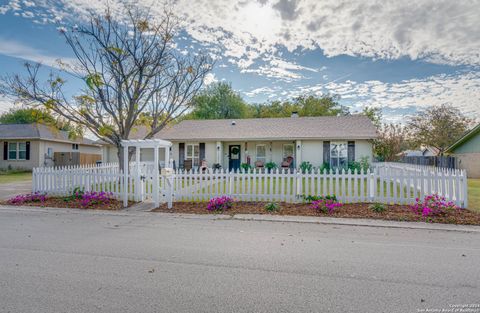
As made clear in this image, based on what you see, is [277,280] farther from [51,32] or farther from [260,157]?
[260,157]

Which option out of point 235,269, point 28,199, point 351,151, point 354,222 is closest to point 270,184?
point 354,222

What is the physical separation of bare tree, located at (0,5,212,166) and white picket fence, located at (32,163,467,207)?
294 centimetres

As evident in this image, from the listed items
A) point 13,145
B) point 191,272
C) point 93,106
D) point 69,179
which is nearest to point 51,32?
point 93,106

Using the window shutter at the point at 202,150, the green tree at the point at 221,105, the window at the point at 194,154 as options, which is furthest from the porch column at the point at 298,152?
the green tree at the point at 221,105

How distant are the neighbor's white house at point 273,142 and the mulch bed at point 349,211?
35.3 ft

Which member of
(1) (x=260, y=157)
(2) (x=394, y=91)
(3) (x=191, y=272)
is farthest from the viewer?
(2) (x=394, y=91)

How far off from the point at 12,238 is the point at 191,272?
417cm

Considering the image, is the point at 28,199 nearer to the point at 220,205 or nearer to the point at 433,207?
the point at 220,205

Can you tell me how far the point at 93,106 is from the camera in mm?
12141

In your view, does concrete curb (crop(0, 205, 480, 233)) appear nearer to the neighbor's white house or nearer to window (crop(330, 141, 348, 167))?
the neighbor's white house

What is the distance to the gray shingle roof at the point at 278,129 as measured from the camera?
1828 cm

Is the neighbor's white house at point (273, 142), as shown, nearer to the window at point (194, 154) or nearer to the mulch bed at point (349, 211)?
the window at point (194, 154)

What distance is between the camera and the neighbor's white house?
59.3 ft

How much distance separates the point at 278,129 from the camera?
2017cm
